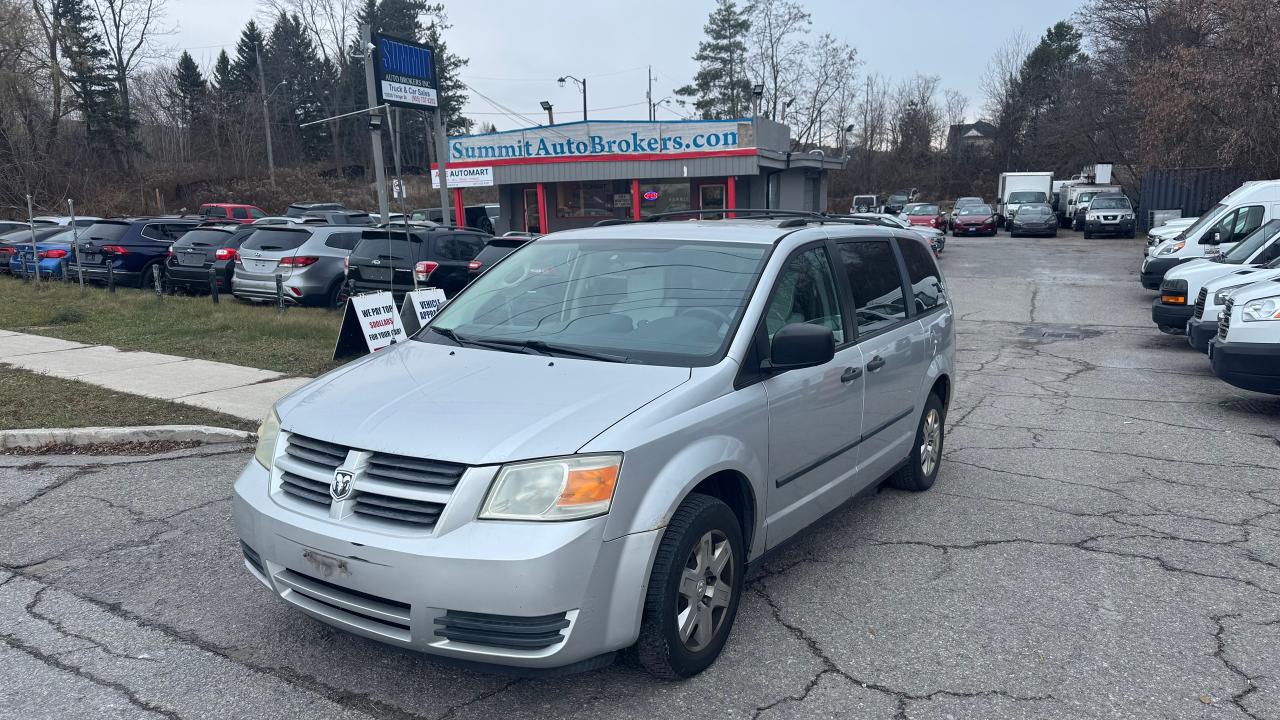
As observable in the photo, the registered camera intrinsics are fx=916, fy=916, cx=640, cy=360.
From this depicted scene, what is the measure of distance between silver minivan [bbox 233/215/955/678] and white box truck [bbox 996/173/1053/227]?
38093 millimetres

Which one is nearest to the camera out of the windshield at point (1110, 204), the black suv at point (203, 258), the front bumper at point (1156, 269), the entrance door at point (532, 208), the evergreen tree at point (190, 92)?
the front bumper at point (1156, 269)

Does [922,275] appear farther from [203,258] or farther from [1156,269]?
[203,258]

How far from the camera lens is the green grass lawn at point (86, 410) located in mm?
7473

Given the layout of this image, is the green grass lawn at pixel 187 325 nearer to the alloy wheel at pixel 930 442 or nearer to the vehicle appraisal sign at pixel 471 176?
the alloy wheel at pixel 930 442

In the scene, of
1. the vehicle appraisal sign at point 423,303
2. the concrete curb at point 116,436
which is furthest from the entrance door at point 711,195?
the concrete curb at point 116,436

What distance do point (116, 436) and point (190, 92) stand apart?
6479 centimetres

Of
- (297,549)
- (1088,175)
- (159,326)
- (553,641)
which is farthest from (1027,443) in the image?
(1088,175)

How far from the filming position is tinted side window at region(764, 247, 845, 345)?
427cm

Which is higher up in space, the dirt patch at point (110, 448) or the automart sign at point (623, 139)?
the automart sign at point (623, 139)

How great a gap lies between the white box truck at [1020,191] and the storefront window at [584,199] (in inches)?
725

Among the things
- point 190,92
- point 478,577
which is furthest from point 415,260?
point 190,92

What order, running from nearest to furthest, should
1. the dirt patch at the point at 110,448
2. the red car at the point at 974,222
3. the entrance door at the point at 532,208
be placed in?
the dirt patch at the point at 110,448
the entrance door at the point at 532,208
the red car at the point at 974,222

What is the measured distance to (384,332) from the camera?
884cm

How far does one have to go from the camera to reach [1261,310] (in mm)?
7777
